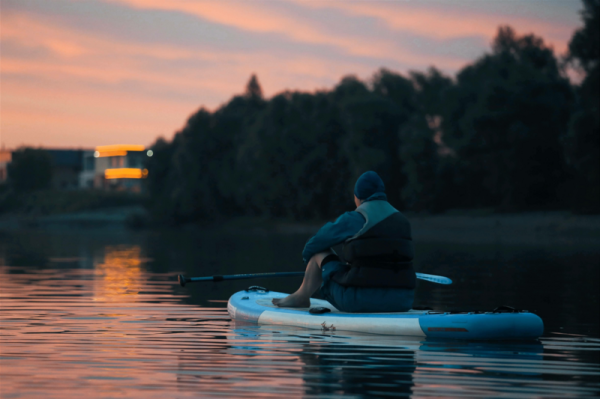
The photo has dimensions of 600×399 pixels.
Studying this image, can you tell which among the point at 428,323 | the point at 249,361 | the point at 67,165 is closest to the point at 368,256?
the point at 428,323

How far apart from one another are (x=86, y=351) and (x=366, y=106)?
5438 cm

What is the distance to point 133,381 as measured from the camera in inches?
251

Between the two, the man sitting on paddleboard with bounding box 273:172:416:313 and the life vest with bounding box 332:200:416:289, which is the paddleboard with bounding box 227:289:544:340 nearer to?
the man sitting on paddleboard with bounding box 273:172:416:313

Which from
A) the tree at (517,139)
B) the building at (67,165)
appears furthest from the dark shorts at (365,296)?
the building at (67,165)

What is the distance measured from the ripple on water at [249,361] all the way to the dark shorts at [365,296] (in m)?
0.35

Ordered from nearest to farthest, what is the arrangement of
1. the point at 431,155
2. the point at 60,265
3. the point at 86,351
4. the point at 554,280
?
1. the point at 86,351
2. the point at 554,280
3. the point at 60,265
4. the point at 431,155

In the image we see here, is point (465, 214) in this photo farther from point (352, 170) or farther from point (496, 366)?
point (496, 366)

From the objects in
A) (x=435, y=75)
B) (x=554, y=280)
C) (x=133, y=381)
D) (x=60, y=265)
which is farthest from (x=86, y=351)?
(x=435, y=75)

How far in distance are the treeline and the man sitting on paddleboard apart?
3548cm

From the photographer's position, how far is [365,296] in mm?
8961

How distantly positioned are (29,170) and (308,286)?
118 meters

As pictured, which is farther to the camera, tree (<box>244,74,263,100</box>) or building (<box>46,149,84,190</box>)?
Result: building (<box>46,149,84,190</box>)

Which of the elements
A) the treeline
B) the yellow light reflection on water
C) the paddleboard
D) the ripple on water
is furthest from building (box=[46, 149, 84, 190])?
the paddleboard

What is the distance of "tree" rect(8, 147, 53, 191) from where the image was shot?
119 metres
